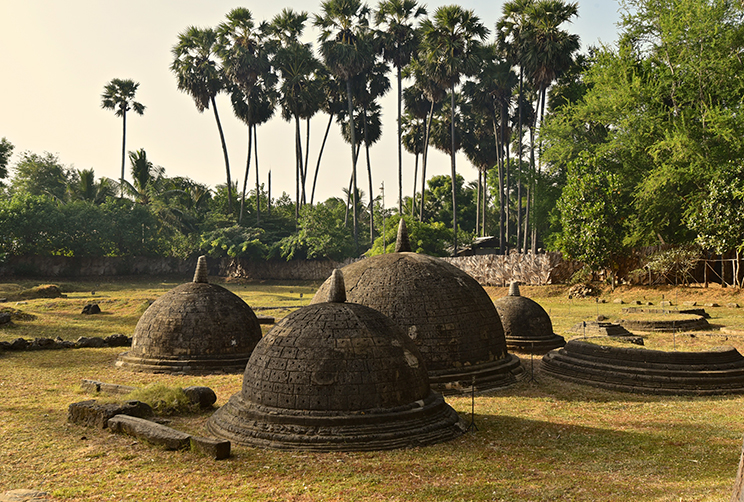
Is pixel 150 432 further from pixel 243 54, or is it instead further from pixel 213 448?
pixel 243 54

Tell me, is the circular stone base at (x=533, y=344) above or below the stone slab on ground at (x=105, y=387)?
above

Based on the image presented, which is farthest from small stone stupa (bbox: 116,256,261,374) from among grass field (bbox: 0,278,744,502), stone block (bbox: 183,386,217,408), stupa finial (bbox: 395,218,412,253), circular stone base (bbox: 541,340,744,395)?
circular stone base (bbox: 541,340,744,395)

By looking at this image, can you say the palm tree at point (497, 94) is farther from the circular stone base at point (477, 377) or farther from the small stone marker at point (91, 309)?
the circular stone base at point (477, 377)

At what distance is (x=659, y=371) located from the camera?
1427 cm

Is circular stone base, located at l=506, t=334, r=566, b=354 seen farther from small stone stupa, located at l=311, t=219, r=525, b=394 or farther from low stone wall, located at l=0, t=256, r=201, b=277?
low stone wall, located at l=0, t=256, r=201, b=277

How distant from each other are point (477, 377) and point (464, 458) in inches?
206

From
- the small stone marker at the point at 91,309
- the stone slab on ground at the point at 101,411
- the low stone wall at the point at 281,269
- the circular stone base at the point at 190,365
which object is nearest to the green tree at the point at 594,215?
the low stone wall at the point at 281,269

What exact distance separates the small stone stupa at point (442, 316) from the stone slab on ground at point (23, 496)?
25.6ft

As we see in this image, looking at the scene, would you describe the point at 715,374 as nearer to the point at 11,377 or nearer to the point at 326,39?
the point at 11,377

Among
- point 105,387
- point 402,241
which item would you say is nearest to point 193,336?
point 105,387

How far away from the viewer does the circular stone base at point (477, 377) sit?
13312 mm

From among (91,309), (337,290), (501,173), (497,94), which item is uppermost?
(497,94)

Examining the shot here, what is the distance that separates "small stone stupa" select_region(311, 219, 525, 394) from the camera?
13.5m

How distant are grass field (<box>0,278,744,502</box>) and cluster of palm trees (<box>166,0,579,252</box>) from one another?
3422 cm
